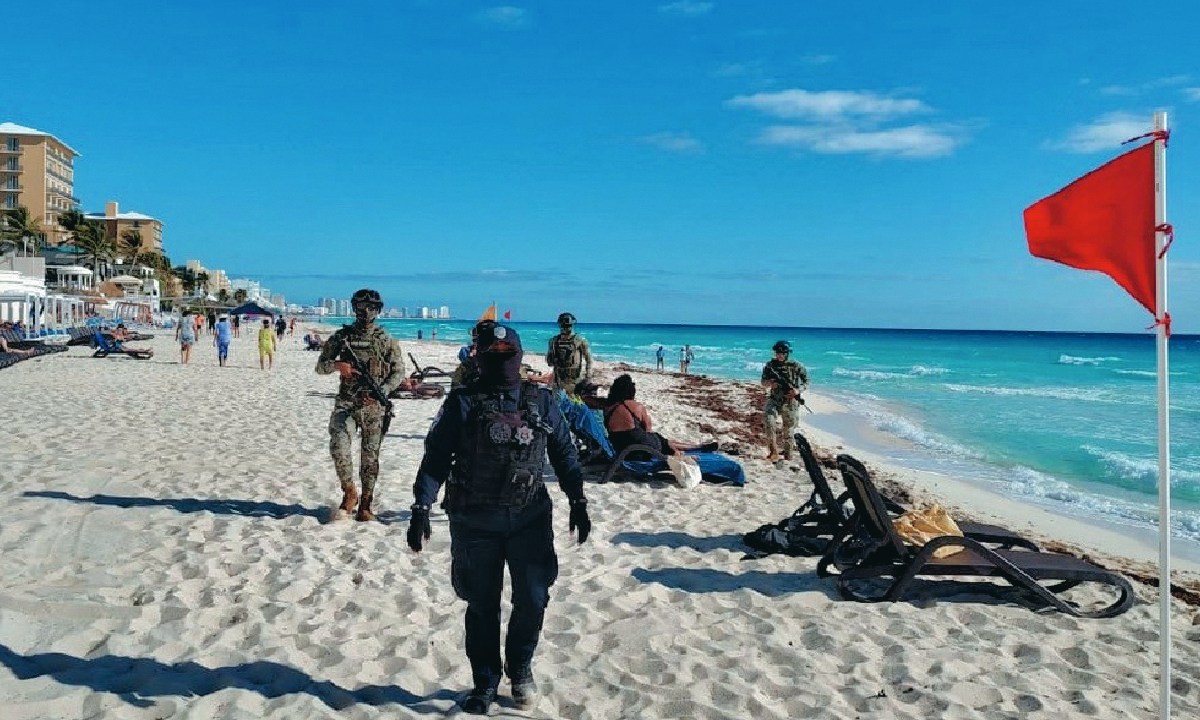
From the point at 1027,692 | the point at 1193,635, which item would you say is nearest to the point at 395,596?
the point at 1027,692

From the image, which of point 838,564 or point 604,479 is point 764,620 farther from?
point 604,479

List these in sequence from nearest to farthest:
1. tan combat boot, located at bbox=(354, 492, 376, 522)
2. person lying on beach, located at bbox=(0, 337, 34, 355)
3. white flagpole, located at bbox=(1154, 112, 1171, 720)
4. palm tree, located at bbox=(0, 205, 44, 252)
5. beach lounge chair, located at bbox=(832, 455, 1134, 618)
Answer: white flagpole, located at bbox=(1154, 112, 1171, 720) → beach lounge chair, located at bbox=(832, 455, 1134, 618) → tan combat boot, located at bbox=(354, 492, 376, 522) → person lying on beach, located at bbox=(0, 337, 34, 355) → palm tree, located at bbox=(0, 205, 44, 252)

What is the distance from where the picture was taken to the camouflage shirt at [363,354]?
6.80m

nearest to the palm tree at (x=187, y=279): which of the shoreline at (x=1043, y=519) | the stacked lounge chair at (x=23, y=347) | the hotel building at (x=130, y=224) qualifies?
the hotel building at (x=130, y=224)

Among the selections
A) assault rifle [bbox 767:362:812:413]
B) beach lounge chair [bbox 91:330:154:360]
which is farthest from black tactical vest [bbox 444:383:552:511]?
beach lounge chair [bbox 91:330:154:360]

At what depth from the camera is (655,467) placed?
30.5ft

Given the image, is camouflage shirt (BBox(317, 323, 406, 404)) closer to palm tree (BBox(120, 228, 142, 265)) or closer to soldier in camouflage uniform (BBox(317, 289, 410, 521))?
soldier in camouflage uniform (BBox(317, 289, 410, 521))

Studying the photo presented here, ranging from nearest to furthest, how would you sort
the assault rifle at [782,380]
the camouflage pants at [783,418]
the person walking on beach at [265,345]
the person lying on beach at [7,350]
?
the assault rifle at [782,380]
the camouflage pants at [783,418]
the person lying on beach at [7,350]
the person walking on beach at [265,345]

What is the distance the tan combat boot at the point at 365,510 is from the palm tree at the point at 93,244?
3066 inches

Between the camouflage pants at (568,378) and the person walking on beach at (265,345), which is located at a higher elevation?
the person walking on beach at (265,345)

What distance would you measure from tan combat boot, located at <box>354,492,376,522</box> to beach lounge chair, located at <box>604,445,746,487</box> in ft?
9.50

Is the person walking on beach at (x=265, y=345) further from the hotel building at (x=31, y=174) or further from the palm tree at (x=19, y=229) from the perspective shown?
the hotel building at (x=31, y=174)

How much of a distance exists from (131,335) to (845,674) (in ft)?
131

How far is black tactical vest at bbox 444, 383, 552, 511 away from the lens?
11.8ft
